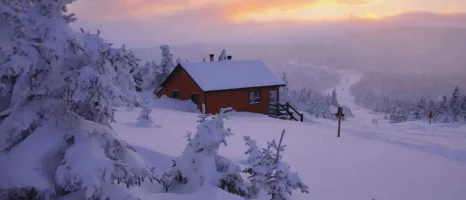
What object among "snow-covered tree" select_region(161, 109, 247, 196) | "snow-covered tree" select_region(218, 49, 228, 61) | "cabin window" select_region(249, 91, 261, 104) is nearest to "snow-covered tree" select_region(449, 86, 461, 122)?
"snow-covered tree" select_region(218, 49, 228, 61)

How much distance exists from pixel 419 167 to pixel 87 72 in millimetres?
12731

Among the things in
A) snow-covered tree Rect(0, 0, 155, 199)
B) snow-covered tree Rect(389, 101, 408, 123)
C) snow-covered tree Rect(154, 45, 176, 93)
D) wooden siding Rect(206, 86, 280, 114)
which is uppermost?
snow-covered tree Rect(154, 45, 176, 93)

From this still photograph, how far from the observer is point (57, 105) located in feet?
16.0

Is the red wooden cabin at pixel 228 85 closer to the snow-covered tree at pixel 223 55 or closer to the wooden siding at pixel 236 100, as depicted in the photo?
the wooden siding at pixel 236 100

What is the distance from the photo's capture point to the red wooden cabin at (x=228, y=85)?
29016 millimetres

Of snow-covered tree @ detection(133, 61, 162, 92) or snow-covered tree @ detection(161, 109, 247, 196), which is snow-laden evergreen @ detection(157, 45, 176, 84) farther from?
snow-covered tree @ detection(161, 109, 247, 196)

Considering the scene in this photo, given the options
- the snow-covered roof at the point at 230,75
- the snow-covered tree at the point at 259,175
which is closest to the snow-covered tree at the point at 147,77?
the snow-covered roof at the point at 230,75

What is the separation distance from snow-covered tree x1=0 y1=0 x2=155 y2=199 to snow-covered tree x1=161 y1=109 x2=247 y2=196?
7.69 ft

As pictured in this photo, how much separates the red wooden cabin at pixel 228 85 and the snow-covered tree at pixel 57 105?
23.2 metres

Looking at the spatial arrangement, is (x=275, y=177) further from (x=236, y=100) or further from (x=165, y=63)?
(x=165, y=63)

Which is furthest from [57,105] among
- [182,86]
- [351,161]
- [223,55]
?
[223,55]

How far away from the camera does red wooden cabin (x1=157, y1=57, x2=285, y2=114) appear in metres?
29.0

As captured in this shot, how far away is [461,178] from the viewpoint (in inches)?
480

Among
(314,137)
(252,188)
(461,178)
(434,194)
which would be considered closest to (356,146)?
(314,137)
